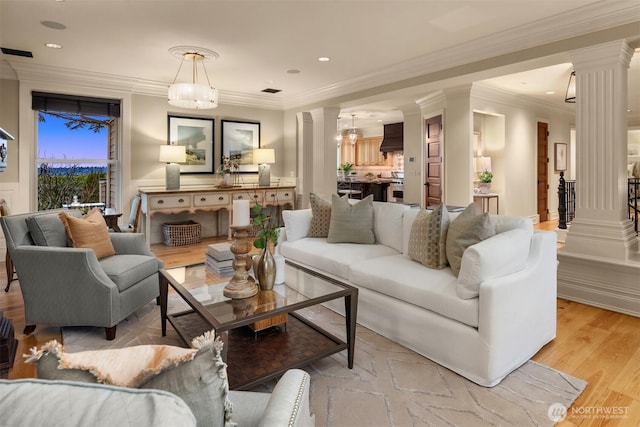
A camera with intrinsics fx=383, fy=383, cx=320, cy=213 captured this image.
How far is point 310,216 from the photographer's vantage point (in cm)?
392

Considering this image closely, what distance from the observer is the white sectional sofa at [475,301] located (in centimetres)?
203

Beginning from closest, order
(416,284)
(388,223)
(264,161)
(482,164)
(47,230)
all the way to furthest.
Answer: (416,284) → (47,230) → (388,223) → (264,161) → (482,164)

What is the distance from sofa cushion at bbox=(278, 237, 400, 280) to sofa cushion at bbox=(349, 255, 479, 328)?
143 millimetres

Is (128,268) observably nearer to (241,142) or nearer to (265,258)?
(265,258)

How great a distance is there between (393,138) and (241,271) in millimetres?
9198

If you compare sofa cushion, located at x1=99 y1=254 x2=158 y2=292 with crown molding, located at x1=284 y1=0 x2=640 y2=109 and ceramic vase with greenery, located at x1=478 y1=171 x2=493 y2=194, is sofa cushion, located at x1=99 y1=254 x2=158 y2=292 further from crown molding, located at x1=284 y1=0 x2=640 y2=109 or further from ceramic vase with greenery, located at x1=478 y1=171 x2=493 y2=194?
ceramic vase with greenery, located at x1=478 y1=171 x2=493 y2=194

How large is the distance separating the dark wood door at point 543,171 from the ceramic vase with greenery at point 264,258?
24.4 ft

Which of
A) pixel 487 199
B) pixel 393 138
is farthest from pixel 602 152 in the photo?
pixel 393 138

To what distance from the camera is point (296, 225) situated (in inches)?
152

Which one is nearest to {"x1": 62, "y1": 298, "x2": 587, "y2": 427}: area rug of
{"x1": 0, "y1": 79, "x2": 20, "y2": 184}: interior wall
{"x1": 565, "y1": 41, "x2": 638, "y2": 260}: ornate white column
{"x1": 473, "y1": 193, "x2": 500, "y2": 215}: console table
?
Result: {"x1": 565, "y1": 41, "x2": 638, "y2": 260}: ornate white column

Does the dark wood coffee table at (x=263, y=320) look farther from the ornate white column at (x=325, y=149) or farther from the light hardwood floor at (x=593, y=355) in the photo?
the ornate white column at (x=325, y=149)

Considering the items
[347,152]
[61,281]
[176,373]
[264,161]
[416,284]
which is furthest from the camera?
[347,152]

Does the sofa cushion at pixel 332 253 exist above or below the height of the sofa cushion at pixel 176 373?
below

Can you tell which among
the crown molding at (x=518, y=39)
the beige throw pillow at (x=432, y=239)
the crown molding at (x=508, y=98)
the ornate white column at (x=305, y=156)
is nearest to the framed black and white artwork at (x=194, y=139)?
the ornate white column at (x=305, y=156)
